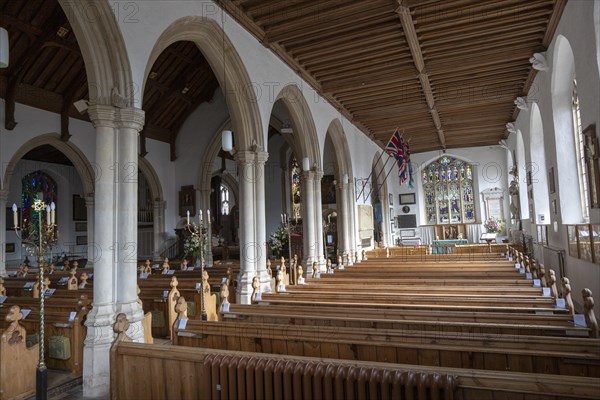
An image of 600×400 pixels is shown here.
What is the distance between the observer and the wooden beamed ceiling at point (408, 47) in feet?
19.3

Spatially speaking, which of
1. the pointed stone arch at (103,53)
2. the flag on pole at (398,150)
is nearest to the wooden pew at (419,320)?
the pointed stone arch at (103,53)

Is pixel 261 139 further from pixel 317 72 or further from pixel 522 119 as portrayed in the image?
pixel 522 119

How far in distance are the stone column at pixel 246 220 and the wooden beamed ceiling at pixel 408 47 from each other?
1.97 metres

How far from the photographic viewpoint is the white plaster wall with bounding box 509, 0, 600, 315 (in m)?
4.92

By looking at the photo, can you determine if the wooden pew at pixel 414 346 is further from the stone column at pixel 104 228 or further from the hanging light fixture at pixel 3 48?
the hanging light fixture at pixel 3 48

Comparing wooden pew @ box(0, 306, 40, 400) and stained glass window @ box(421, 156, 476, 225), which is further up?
stained glass window @ box(421, 156, 476, 225)

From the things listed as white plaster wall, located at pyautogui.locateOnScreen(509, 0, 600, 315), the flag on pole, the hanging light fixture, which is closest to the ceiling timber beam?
the flag on pole

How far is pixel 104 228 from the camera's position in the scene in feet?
12.5

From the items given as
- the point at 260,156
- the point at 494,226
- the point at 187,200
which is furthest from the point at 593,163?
the point at 187,200

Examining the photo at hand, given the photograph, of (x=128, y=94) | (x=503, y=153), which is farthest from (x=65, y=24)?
(x=503, y=153)

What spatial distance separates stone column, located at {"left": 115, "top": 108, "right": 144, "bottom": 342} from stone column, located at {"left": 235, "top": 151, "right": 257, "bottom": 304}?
2349 mm

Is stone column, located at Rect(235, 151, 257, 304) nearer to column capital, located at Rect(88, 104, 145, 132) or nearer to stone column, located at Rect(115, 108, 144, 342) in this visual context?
stone column, located at Rect(115, 108, 144, 342)

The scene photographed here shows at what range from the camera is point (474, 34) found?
6.70 m

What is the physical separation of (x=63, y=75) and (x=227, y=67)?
6050 millimetres
